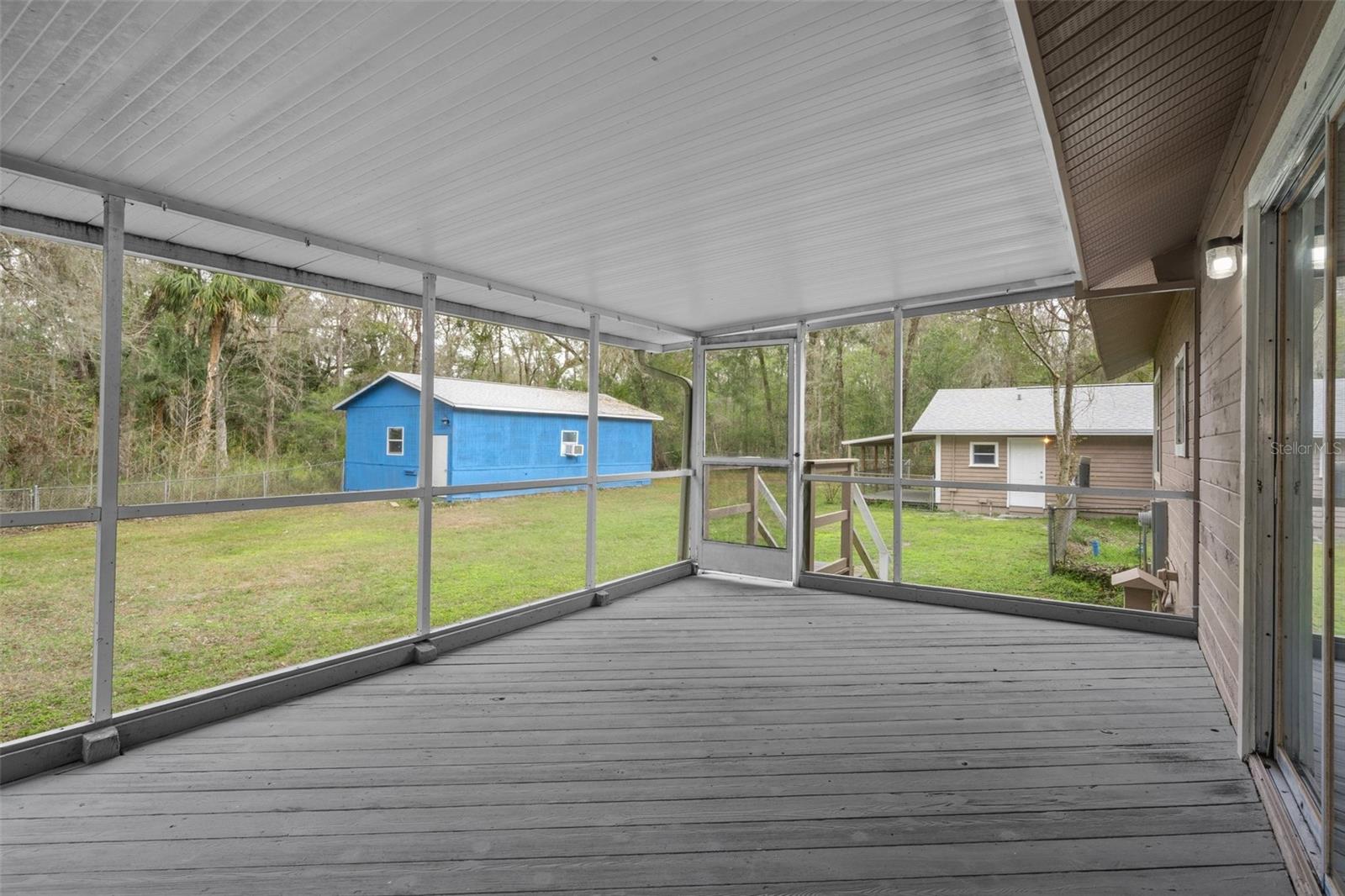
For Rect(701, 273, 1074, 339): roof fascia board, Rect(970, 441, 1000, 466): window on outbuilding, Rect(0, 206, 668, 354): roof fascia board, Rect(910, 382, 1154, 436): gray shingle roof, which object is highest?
Rect(701, 273, 1074, 339): roof fascia board

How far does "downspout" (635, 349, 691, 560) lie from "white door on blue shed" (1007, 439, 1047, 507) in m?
5.45

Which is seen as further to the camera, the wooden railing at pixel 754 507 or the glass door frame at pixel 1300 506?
the wooden railing at pixel 754 507

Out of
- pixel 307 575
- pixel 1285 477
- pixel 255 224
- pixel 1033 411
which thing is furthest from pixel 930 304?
pixel 307 575

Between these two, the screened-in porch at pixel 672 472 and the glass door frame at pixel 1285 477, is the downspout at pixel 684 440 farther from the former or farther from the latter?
the glass door frame at pixel 1285 477

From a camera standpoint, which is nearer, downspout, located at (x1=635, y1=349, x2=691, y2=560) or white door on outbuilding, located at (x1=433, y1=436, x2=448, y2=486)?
downspout, located at (x1=635, y1=349, x2=691, y2=560)

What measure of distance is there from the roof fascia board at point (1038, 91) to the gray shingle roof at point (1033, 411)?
282 inches

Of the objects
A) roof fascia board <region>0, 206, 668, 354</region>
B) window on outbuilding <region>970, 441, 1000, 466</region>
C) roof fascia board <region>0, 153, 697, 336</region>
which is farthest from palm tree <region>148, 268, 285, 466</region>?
window on outbuilding <region>970, 441, 1000, 466</region>

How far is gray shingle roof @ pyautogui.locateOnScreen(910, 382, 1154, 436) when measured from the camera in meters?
8.79

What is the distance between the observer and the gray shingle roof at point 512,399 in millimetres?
7355

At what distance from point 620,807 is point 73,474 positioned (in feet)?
16.8

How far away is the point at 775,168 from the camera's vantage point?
2.60 meters

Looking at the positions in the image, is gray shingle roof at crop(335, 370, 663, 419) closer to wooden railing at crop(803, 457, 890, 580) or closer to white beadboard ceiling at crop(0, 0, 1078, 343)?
wooden railing at crop(803, 457, 890, 580)

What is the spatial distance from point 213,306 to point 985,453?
10170 mm

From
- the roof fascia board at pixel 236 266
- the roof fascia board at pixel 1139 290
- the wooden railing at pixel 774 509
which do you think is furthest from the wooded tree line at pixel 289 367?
the roof fascia board at pixel 1139 290
